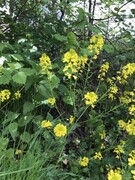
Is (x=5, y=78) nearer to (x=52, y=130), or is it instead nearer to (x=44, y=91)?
(x=44, y=91)

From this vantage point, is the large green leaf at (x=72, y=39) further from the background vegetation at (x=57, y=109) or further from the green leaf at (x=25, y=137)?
the green leaf at (x=25, y=137)

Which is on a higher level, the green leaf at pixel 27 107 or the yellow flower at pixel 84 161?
the green leaf at pixel 27 107

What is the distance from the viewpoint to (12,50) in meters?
2.21

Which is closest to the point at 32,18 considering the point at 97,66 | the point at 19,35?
the point at 19,35

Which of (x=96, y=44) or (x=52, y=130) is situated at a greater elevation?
(x=96, y=44)

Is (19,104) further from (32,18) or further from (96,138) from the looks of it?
(32,18)

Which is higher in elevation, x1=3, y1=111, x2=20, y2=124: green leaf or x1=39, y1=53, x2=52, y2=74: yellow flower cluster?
x1=39, y1=53, x2=52, y2=74: yellow flower cluster

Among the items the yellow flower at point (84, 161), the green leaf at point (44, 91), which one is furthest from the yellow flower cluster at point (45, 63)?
the yellow flower at point (84, 161)

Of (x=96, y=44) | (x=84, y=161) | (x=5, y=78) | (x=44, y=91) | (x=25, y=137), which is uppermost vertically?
(x=96, y=44)

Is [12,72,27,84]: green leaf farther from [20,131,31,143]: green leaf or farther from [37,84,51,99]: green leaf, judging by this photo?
[20,131,31,143]: green leaf

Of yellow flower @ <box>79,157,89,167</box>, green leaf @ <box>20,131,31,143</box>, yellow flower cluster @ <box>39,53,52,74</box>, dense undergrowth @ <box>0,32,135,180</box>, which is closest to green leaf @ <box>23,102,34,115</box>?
dense undergrowth @ <box>0,32,135,180</box>

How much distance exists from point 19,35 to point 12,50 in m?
0.37

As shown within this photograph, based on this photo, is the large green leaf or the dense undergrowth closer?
the dense undergrowth

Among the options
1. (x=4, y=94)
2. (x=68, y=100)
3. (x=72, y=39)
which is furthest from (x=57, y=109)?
(x=72, y=39)
